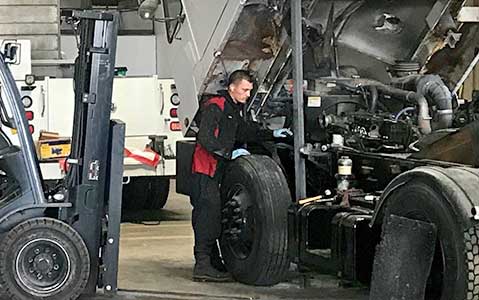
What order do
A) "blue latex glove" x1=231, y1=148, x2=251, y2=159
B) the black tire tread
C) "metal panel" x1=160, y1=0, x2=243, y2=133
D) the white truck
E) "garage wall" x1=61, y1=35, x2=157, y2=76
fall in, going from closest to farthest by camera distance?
the black tire tread, "metal panel" x1=160, y1=0, x2=243, y2=133, "blue latex glove" x1=231, y1=148, x2=251, y2=159, "garage wall" x1=61, y1=35, x2=157, y2=76, the white truck

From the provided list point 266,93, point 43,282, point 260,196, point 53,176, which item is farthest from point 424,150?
point 53,176

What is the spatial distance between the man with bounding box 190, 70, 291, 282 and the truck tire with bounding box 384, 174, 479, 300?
7.68 ft

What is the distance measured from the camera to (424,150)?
6512mm

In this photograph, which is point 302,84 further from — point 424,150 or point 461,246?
point 461,246

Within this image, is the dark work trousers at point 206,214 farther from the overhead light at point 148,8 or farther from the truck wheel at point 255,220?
the overhead light at point 148,8

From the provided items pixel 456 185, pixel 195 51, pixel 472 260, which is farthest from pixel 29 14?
pixel 472 260

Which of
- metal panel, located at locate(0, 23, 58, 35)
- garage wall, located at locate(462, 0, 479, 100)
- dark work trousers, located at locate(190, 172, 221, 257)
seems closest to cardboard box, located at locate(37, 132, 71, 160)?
metal panel, located at locate(0, 23, 58, 35)

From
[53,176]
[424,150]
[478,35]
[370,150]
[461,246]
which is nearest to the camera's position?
[461,246]

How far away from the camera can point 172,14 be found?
876 centimetres

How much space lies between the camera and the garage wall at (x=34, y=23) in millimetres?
11742

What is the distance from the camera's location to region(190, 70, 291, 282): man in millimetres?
7840

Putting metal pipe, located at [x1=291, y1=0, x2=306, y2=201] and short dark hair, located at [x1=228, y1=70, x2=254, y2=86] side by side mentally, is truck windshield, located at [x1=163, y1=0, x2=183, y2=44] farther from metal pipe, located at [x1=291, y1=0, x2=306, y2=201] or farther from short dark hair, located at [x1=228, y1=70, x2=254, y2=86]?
metal pipe, located at [x1=291, y1=0, x2=306, y2=201]

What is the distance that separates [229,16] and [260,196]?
1237 mm

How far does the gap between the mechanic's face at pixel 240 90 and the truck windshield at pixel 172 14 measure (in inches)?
39.2
